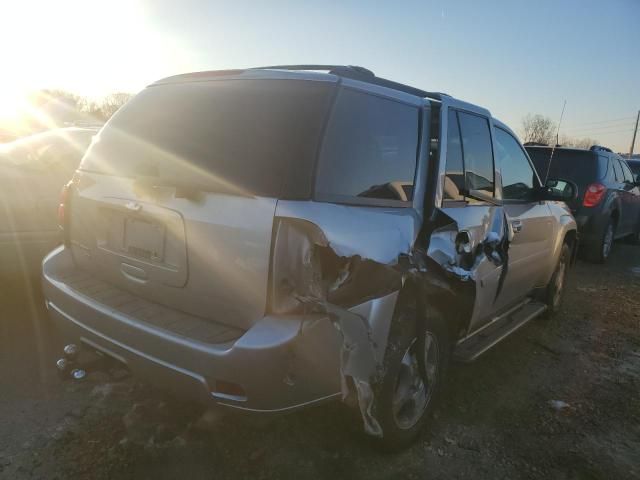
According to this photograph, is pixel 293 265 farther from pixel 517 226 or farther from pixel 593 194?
pixel 593 194

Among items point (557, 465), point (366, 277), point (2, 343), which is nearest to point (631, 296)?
point (557, 465)

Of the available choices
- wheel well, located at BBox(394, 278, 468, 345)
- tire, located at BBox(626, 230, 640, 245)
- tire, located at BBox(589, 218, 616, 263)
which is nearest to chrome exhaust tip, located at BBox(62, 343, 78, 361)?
wheel well, located at BBox(394, 278, 468, 345)

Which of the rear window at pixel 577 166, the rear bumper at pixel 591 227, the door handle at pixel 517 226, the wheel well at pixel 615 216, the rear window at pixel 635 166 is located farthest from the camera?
the rear window at pixel 635 166

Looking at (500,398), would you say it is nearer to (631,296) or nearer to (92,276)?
(92,276)

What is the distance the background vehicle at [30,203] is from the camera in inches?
155

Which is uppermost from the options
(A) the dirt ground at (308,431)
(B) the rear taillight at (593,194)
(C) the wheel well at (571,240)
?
(B) the rear taillight at (593,194)

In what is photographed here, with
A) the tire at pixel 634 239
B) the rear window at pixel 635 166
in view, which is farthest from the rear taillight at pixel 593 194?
the rear window at pixel 635 166

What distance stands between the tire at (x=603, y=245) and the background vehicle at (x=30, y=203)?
7304mm

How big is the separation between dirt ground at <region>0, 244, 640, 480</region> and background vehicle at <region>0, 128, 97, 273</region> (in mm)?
598

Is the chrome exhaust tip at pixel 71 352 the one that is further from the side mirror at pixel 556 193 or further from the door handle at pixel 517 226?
the side mirror at pixel 556 193

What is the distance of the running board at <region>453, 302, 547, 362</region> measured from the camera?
10.3ft

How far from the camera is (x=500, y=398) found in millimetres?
3432

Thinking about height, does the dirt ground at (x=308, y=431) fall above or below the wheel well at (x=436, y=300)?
below

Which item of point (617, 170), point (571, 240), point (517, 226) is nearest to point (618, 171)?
point (617, 170)
